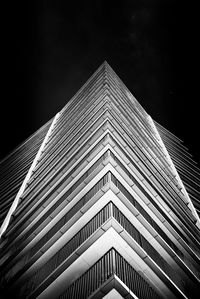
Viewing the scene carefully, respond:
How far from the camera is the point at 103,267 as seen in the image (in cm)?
750

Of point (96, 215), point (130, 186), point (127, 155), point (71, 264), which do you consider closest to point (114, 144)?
point (127, 155)

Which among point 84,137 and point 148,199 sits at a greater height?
point 84,137

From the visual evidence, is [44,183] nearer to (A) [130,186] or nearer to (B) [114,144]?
(B) [114,144]

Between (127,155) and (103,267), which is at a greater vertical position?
(127,155)

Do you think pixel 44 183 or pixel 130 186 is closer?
pixel 130 186

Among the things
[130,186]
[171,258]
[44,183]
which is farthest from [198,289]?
[44,183]

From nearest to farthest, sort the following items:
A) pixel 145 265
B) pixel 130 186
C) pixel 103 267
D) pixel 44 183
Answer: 1. pixel 103 267
2. pixel 145 265
3. pixel 130 186
4. pixel 44 183

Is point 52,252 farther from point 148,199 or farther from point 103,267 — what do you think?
point 148,199

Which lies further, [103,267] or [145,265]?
[145,265]

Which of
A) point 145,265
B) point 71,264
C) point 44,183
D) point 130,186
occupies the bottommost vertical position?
point 145,265

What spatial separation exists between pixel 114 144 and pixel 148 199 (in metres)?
3.14

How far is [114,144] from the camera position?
13797 mm

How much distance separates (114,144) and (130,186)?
2.58 meters

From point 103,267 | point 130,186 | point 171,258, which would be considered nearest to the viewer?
point 103,267
